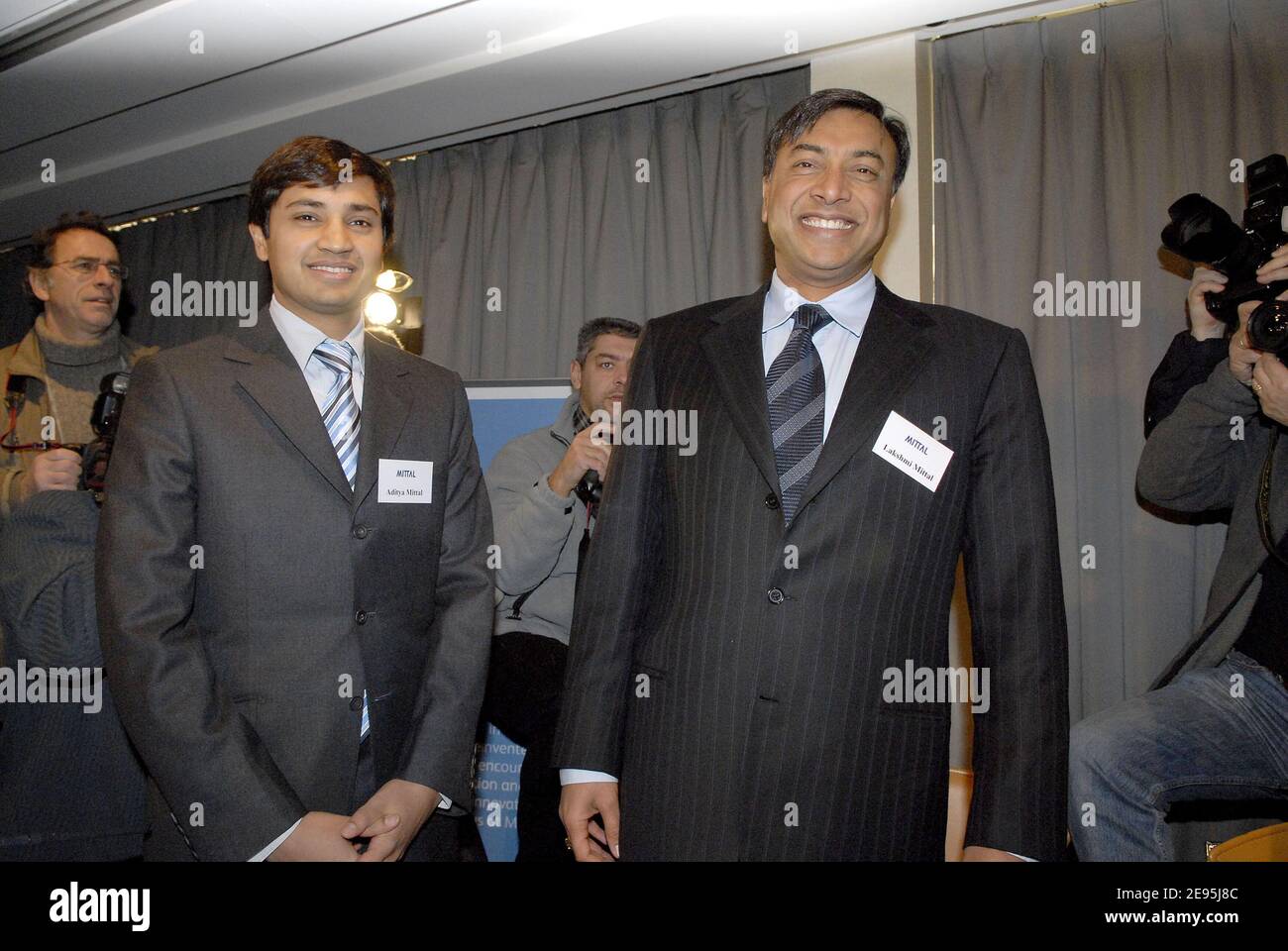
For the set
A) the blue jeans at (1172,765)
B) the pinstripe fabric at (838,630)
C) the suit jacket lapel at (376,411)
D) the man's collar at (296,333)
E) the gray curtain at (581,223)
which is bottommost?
the blue jeans at (1172,765)

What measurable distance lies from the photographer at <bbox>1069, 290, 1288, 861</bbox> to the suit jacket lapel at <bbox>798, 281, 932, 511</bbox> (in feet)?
3.97

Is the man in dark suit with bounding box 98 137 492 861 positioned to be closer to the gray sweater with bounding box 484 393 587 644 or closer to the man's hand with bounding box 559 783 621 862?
the man's hand with bounding box 559 783 621 862

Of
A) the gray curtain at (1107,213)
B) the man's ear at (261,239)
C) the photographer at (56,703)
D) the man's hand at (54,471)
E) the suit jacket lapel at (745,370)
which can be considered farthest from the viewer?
the gray curtain at (1107,213)

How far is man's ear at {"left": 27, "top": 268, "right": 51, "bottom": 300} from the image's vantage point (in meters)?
2.93

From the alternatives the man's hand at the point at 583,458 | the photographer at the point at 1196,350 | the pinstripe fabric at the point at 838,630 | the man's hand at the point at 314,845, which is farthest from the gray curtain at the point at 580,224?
the man's hand at the point at 314,845

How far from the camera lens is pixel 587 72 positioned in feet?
13.2

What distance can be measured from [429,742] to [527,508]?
3.66ft

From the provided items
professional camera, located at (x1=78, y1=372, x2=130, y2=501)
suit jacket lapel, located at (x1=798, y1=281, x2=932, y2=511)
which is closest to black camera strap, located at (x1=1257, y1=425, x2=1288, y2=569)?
suit jacket lapel, located at (x1=798, y1=281, x2=932, y2=511)

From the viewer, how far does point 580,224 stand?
15.2ft

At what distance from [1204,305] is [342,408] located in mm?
2219

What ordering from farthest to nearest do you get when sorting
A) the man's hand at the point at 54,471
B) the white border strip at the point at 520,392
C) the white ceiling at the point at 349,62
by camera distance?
the white ceiling at the point at 349,62 < the white border strip at the point at 520,392 < the man's hand at the point at 54,471

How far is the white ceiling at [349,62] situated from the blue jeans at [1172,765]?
2.43m

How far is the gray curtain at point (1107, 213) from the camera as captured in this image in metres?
3.31

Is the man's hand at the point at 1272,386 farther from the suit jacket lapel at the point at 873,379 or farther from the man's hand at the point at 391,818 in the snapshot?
the man's hand at the point at 391,818
